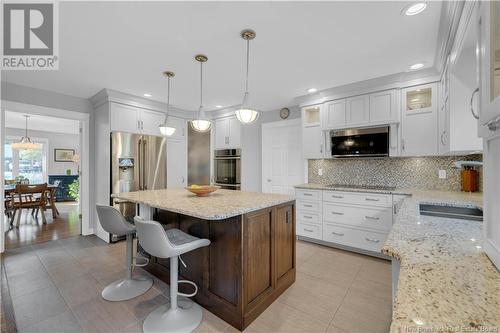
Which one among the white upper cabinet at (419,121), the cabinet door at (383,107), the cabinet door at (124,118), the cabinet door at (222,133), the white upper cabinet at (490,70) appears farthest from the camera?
the cabinet door at (222,133)

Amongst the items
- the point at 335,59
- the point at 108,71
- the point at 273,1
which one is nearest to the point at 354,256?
the point at 335,59

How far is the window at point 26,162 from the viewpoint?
713 cm

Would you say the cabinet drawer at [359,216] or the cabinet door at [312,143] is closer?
the cabinet drawer at [359,216]

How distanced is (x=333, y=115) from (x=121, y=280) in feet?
12.0

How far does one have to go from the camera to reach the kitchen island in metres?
1.73

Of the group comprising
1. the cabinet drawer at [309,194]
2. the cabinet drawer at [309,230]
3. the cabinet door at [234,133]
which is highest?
the cabinet door at [234,133]

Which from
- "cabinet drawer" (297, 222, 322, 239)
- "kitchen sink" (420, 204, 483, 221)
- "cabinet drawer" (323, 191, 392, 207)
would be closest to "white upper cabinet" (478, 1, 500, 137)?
"kitchen sink" (420, 204, 483, 221)

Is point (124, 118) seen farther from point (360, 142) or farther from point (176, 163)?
point (360, 142)

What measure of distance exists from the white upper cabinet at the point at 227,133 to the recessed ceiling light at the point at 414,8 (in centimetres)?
337

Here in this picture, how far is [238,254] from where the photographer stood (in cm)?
173

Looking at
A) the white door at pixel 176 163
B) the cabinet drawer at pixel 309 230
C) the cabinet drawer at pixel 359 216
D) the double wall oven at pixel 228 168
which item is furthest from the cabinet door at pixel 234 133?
the cabinet drawer at pixel 359 216

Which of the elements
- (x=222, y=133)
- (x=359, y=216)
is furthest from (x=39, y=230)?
(x=359, y=216)

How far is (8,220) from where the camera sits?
4.91 meters

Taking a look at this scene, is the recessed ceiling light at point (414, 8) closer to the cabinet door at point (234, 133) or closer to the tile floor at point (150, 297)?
the tile floor at point (150, 297)
